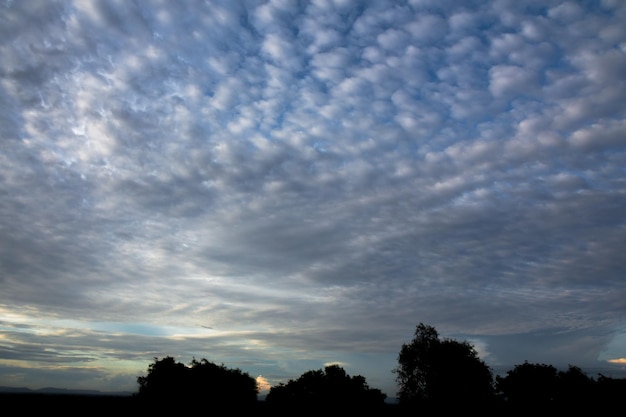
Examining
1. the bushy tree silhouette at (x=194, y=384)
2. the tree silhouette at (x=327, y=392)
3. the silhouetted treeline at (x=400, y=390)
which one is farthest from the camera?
the tree silhouette at (x=327, y=392)

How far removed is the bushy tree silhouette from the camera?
106312 mm

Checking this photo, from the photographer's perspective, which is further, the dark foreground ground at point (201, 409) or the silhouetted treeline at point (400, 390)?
the silhouetted treeline at point (400, 390)

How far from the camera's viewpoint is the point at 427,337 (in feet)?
335

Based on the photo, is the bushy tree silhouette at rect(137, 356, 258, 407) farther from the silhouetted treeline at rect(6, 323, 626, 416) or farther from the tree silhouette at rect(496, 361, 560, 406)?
the tree silhouette at rect(496, 361, 560, 406)

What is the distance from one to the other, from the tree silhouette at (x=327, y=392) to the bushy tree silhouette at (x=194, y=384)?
29.2ft

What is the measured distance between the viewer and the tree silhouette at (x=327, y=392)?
113 meters

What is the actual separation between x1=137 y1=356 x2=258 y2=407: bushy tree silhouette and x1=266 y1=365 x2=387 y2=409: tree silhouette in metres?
8.91

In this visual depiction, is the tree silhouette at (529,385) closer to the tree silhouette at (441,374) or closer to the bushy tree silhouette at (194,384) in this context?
the tree silhouette at (441,374)

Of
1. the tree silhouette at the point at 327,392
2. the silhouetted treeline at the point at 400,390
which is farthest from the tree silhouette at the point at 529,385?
the tree silhouette at the point at 327,392

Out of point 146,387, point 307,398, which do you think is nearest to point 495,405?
point 307,398

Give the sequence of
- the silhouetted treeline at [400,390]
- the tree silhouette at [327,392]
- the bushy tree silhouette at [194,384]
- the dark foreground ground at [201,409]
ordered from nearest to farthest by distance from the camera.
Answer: the dark foreground ground at [201,409] → the silhouetted treeline at [400,390] → the bushy tree silhouette at [194,384] → the tree silhouette at [327,392]

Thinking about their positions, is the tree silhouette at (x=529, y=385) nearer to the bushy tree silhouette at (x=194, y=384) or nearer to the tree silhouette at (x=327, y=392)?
the tree silhouette at (x=327, y=392)

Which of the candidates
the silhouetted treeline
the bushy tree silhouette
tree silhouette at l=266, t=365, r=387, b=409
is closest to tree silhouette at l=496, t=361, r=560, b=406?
the silhouetted treeline

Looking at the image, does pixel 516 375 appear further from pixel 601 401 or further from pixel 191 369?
pixel 191 369
